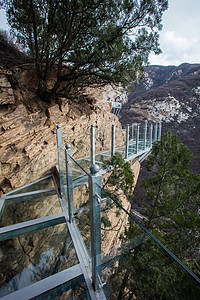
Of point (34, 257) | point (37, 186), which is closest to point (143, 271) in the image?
point (34, 257)

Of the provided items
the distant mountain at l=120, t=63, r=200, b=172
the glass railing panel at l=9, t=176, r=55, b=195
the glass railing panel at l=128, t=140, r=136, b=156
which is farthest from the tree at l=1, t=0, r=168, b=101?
the distant mountain at l=120, t=63, r=200, b=172

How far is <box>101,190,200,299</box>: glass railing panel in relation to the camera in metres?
0.58

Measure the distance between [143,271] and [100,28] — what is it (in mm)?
4851

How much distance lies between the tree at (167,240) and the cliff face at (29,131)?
1809 mm

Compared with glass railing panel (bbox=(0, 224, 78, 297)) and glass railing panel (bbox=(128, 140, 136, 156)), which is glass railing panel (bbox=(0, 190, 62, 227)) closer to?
glass railing panel (bbox=(0, 224, 78, 297))

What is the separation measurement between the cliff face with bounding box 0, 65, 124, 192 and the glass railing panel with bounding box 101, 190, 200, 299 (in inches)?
Answer: 121

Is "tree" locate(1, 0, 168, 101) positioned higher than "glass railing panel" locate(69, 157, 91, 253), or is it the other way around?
"tree" locate(1, 0, 168, 101)

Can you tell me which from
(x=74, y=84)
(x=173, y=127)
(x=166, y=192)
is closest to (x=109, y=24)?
(x=74, y=84)

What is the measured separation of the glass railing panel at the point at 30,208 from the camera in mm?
2337

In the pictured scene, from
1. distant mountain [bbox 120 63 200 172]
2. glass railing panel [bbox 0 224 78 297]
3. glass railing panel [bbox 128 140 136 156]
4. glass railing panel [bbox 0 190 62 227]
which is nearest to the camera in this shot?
glass railing panel [bbox 0 224 78 297]

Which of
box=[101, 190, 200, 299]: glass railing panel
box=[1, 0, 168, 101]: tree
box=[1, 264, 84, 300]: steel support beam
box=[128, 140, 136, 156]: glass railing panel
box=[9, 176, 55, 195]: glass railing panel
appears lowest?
box=[9, 176, 55, 195]: glass railing panel

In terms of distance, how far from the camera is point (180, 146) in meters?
3.33

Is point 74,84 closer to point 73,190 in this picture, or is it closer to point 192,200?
point 73,190

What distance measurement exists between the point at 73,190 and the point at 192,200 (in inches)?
98.6
